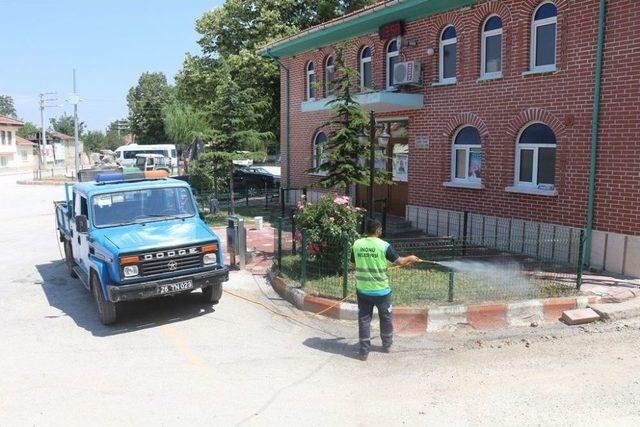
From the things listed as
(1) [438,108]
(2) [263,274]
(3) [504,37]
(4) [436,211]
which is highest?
(3) [504,37]

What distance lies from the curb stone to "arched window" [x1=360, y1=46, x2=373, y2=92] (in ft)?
31.4

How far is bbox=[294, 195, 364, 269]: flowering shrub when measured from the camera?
29.8 feet

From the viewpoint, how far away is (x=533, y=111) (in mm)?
11391

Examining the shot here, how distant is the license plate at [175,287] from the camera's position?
7586 millimetres

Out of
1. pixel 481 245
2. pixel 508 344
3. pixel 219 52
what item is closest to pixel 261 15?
pixel 219 52

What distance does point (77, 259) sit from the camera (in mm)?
9797

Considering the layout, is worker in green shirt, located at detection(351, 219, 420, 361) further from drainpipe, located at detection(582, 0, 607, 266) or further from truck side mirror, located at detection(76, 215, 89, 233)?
drainpipe, located at detection(582, 0, 607, 266)

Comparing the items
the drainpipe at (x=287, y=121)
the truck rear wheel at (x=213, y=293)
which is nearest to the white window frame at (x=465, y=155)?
the truck rear wheel at (x=213, y=293)

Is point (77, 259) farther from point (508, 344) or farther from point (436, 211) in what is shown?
point (436, 211)

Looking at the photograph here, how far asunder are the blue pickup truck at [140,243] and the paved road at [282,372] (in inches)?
22.3

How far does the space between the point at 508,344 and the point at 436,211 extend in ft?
23.8

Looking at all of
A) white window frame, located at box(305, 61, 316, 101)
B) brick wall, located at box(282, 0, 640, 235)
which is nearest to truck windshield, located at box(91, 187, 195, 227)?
brick wall, located at box(282, 0, 640, 235)

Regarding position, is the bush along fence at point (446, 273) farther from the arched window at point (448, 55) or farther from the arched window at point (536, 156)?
the arched window at point (448, 55)

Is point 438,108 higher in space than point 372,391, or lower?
higher
